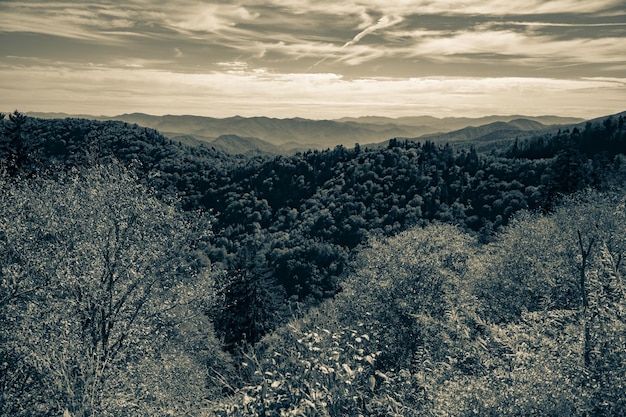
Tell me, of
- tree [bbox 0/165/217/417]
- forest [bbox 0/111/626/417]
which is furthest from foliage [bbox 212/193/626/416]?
tree [bbox 0/165/217/417]

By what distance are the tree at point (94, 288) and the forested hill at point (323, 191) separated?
153 ft

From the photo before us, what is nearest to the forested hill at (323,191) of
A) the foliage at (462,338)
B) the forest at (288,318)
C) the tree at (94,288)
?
the forest at (288,318)

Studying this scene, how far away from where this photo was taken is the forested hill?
84.6 meters

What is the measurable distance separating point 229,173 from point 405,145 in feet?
234

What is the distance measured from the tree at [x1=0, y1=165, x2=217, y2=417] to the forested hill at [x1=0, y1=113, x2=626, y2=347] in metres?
46.6

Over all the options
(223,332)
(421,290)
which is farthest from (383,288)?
(223,332)

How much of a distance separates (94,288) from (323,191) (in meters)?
134

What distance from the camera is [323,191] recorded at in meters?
156

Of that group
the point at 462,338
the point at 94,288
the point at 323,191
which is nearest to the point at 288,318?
the point at 462,338

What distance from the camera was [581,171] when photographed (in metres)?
75.1

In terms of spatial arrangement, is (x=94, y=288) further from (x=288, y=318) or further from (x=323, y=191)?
(x=323, y=191)

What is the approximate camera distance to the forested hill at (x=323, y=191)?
8462 centimetres

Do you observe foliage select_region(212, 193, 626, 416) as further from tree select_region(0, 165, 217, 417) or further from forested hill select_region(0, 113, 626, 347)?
forested hill select_region(0, 113, 626, 347)

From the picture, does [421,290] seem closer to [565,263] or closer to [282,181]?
[565,263]
